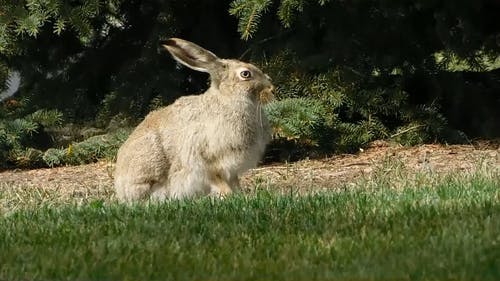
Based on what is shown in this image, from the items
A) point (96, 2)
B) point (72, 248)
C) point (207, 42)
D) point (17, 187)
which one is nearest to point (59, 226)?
point (72, 248)

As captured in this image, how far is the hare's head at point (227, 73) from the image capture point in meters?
7.41

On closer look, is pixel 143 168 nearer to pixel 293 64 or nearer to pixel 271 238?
pixel 271 238

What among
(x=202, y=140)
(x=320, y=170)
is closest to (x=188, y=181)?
(x=202, y=140)

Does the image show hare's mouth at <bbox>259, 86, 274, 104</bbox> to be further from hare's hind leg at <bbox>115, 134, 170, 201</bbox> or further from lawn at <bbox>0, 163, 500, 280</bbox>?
lawn at <bbox>0, 163, 500, 280</bbox>

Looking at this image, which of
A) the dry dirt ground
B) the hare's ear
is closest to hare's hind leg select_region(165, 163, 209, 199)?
the hare's ear

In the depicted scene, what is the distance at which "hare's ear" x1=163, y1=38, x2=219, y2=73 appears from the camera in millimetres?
7371

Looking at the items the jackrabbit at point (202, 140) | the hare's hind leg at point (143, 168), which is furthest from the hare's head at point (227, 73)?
the hare's hind leg at point (143, 168)

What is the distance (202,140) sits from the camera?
7324mm

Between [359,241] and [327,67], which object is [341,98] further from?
Answer: [359,241]

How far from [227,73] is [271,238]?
266cm

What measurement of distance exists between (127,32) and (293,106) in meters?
2.48

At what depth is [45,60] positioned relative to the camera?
11391 millimetres

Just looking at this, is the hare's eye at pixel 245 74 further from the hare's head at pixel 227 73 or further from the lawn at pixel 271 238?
the lawn at pixel 271 238

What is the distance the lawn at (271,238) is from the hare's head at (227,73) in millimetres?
1184
